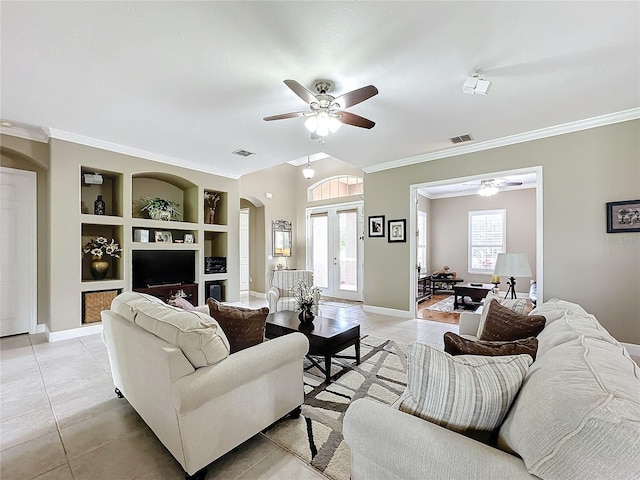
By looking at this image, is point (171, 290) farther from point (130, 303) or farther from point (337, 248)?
point (337, 248)

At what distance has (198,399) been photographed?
54.8 inches

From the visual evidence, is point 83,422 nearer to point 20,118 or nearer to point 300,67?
point 300,67

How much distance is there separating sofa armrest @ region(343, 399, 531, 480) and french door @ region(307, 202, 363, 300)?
5.87m

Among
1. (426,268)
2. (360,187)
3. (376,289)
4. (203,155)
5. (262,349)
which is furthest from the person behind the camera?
(426,268)

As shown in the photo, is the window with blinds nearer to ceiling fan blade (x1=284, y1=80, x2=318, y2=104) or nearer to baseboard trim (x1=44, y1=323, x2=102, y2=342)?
ceiling fan blade (x1=284, y1=80, x2=318, y2=104)

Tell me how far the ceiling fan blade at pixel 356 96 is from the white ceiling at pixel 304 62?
252 mm

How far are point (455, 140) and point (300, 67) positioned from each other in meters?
2.69

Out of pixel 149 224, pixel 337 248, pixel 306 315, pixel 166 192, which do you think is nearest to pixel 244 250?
pixel 337 248

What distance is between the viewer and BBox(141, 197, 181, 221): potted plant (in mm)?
4996

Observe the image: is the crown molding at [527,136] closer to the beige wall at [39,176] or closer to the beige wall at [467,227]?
the beige wall at [467,227]

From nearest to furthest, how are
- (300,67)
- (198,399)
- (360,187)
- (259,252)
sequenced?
(198,399)
(300,67)
(360,187)
(259,252)

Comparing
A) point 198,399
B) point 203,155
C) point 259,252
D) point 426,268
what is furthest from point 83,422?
point 426,268

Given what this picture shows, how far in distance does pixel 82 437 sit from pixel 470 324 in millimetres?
3180

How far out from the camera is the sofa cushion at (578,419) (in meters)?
0.66
